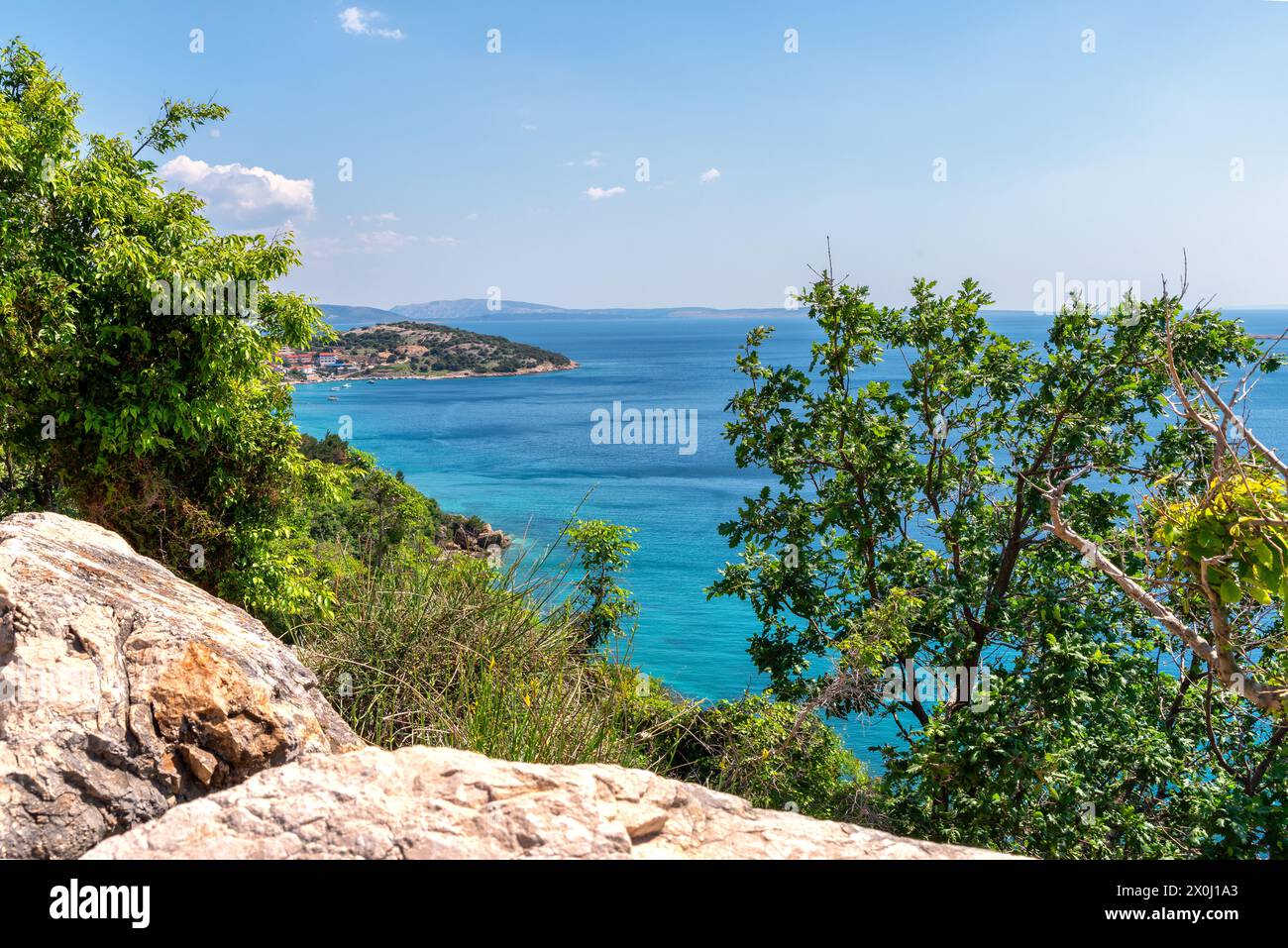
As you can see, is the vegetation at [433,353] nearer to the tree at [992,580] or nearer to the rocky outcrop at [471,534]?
the rocky outcrop at [471,534]

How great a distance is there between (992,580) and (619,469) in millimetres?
55144

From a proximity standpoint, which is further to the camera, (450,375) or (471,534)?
(450,375)

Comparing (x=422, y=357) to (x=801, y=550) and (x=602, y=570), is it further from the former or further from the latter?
(x=801, y=550)

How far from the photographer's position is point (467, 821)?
2133mm

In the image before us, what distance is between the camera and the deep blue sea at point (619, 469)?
1162 inches

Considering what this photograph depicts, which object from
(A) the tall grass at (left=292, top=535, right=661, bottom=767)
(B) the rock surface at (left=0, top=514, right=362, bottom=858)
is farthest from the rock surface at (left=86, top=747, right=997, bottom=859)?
(A) the tall grass at (left=292, top=535, right=661, bottom=767)

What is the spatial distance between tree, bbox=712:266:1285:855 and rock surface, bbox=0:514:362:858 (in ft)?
16.1

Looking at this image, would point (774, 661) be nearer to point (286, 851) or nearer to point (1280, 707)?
point (1280, 707)

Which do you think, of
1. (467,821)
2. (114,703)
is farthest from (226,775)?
(467,821)

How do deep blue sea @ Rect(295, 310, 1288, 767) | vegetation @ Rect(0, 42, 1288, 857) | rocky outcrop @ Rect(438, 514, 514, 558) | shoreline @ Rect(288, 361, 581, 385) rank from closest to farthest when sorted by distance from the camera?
vegetation @ Rect(0, 42, 1288, 857) → deep blue sea @ Rect(295, 310, 1288, 767) → rocky outcrop @ Rect(438, 514, 514, 558) → shoreline @ Rect(288, 361, 581, 385)

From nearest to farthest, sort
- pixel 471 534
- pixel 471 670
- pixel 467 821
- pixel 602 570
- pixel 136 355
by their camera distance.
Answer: pixel 467 821 → pixel 471 670 → pixel 136 355 → pixel 602 570 → pixel 471 534

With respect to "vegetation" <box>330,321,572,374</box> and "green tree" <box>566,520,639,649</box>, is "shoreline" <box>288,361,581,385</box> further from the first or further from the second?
"green tree" <box>566,520,639,649</box>

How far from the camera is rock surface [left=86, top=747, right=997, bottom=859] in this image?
80.3 inches

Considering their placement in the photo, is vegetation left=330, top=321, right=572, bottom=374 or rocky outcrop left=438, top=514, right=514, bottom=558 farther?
vegetation left=330, top=321, right=572, bottom=374
